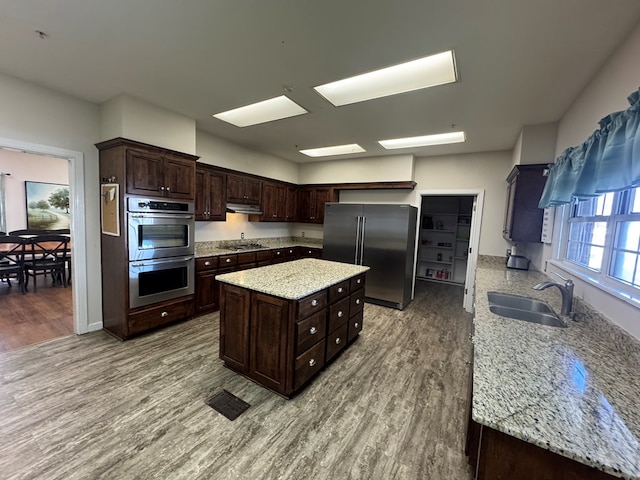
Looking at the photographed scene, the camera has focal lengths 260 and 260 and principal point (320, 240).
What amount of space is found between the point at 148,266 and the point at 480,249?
16.3 feet

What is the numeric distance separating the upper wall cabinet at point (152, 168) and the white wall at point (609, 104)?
403 centimetres

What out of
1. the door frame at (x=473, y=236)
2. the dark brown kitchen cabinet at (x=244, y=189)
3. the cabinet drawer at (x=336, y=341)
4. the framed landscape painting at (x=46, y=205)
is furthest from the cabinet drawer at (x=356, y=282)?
the framed landscape painting at (x=46, y=205)

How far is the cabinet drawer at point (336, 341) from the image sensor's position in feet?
8.70

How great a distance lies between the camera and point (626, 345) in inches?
51.1

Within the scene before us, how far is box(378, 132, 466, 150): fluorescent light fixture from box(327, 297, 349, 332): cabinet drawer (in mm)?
2648

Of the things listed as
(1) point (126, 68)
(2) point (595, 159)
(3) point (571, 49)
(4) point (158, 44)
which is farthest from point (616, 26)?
(1) point (126, 68)

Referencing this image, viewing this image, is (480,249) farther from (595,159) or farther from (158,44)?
(158,44)

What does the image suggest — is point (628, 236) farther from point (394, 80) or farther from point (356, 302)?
point (356, 302)

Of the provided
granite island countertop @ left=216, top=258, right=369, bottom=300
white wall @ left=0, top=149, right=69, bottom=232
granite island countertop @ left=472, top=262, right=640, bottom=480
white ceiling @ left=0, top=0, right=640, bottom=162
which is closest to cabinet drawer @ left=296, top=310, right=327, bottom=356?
granite island countertop @ left=216, top=258, right=369, bottom=300

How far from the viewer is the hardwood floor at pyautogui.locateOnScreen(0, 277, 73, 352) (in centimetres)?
299

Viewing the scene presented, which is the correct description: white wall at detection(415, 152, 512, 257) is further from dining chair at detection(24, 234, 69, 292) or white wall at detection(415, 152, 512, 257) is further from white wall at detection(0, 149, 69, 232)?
white wall at detection(0, 149, 69, 232)

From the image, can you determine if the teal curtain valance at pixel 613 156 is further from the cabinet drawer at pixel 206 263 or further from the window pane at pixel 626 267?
the cabinet drawer at pixel 206 263

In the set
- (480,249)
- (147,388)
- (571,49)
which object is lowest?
(147,388)

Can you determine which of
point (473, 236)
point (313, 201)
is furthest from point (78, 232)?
point (473, 236)
